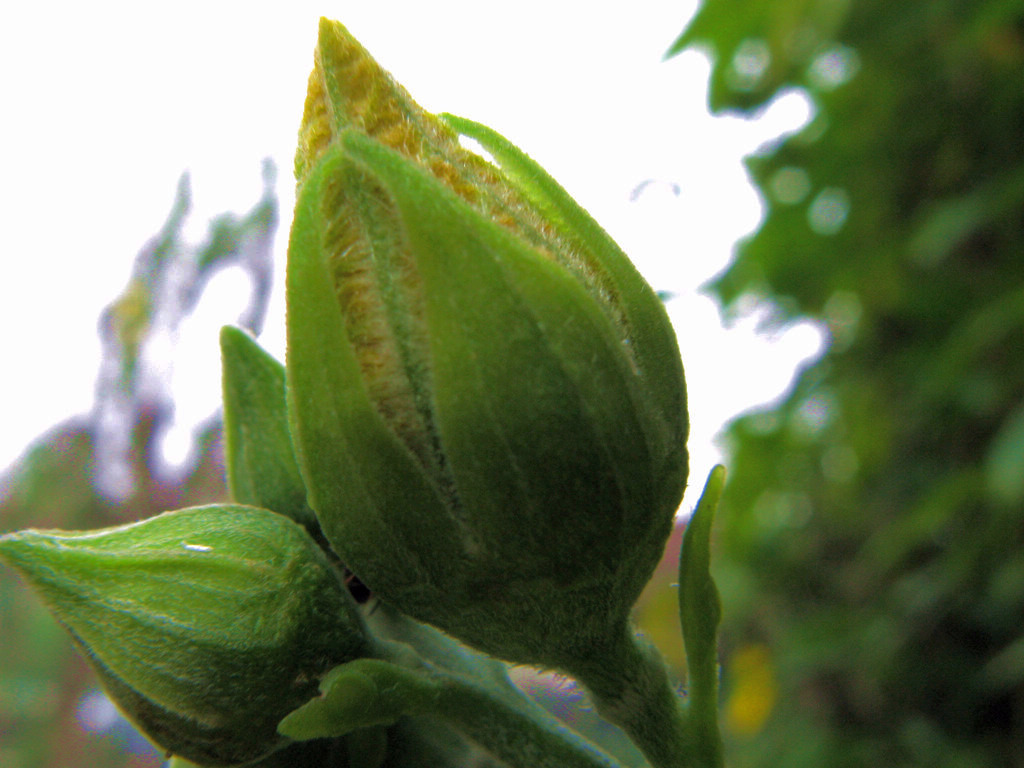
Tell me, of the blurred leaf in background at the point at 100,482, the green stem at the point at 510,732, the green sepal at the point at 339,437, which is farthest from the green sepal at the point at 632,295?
the blurred leaf in background at the point at 100,482

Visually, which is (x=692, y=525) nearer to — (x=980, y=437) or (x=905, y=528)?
(x=905, y=528)

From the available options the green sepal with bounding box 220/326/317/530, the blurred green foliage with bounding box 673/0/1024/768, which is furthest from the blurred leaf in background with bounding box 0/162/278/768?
the green sepal with bounding box 220/326/317/530

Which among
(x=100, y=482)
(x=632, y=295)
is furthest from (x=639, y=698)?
(x=100, y=482)

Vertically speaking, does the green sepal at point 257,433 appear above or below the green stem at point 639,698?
above

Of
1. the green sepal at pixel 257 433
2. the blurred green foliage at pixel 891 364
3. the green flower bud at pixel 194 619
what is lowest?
the blurred green foliage at pixel 891 364

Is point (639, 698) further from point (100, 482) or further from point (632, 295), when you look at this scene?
point (100, 482)

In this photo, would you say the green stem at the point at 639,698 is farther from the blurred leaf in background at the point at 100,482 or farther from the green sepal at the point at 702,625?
the blurred leaf in background at the point at 100,482
